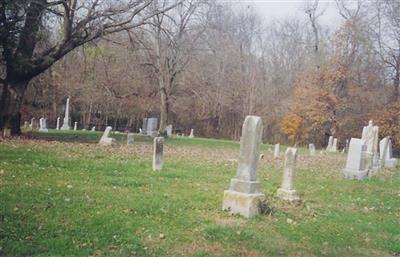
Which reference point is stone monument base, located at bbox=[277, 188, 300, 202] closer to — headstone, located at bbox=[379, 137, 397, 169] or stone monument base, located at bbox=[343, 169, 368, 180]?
stone monument base, located at bbox=[343, 169, 368, 180]

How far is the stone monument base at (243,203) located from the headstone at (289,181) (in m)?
1.76

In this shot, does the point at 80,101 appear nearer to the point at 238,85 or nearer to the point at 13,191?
the point at 238,85

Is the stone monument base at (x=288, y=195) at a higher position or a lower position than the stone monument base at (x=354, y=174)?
lower

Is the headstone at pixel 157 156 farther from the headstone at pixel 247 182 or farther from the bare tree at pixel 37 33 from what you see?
the bare tree at pixel 37 33

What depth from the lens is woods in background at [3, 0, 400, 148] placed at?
131ft

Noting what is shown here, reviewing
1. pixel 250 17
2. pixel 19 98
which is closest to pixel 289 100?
pixel 250 17

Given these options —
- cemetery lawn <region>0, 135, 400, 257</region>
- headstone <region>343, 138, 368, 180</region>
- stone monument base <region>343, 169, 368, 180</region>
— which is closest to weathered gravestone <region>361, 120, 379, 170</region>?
headstone <region>343, 138, 368, 180</region>

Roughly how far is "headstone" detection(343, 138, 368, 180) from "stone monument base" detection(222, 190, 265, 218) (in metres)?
8.36

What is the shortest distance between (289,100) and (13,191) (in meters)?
41.7

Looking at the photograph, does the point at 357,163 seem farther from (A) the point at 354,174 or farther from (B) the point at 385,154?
(B) the point at 385,154

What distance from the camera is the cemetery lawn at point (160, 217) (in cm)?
585

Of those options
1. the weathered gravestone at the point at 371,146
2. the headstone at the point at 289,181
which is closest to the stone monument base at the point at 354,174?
the weathered gravestone at the point at 371,146

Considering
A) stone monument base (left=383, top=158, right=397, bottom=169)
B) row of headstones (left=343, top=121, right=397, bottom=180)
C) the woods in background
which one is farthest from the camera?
the woods in background

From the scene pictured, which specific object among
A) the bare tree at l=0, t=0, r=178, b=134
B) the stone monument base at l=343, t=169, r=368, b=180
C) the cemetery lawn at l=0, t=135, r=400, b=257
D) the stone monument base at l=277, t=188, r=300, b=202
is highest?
the bare tree at l=0, t=0, r=178, b=134
